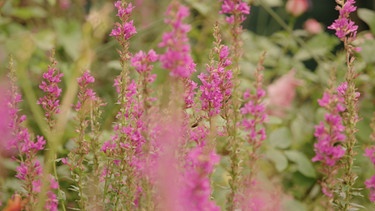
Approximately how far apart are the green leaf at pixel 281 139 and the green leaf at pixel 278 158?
0.02 m

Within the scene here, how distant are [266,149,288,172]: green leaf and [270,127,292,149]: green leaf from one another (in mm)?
23

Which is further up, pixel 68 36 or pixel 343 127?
pixel 68 36

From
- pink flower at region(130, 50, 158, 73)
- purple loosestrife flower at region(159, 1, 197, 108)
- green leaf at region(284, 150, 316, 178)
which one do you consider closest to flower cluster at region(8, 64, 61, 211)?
pink flower at region(130, 50, 158, 73)

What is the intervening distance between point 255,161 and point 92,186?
32 cm

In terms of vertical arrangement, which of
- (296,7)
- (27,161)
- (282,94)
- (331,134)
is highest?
(296,7)

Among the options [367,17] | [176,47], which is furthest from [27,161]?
[367,17]

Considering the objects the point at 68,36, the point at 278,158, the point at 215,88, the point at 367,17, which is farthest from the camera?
the point at 68,36

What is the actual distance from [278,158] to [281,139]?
99 millimetres

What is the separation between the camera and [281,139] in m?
1.95

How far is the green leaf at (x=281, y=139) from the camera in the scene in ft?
6.32

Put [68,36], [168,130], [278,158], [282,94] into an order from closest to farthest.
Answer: [168,130] < [278,158] < [282,94] < [68,36]

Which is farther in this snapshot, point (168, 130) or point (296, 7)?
point (296, 7)

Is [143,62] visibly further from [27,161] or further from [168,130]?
[27,161]

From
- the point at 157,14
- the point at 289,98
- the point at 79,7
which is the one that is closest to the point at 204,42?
the point at 289,98
